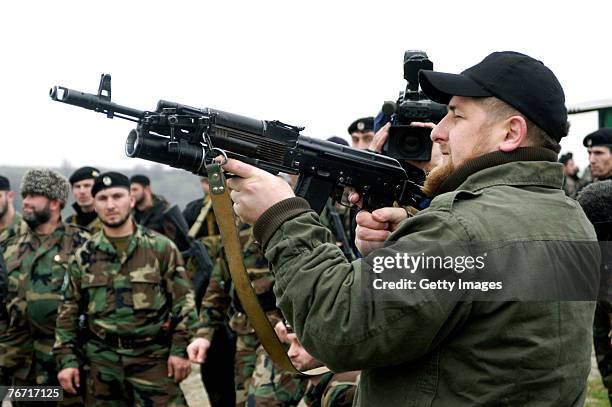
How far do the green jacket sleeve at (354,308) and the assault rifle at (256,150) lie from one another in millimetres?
715

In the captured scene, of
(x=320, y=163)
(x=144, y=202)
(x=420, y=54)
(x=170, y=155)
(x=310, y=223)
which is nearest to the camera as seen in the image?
(x=310, y=223)

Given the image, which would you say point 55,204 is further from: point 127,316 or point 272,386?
point 272,386

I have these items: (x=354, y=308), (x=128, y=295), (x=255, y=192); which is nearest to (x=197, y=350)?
(x=128, y=295)

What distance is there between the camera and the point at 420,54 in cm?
340

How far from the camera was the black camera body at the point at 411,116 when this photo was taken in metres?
3.22

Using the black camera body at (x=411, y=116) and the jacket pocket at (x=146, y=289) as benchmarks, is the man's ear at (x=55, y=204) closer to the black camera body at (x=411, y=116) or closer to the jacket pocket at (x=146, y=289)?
the jacket pocket at (x=146, y=289)

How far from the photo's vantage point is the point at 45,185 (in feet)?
26.0

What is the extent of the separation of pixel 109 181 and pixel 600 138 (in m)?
4.69

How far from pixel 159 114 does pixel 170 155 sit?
16 centimetres

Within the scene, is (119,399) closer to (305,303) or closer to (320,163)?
(320,163)

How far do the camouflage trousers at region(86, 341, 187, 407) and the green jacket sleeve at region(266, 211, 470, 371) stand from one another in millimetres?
4441

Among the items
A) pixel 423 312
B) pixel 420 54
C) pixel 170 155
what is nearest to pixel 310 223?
pixel 423 312

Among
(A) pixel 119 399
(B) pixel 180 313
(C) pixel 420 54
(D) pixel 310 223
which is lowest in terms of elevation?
(A) pixel 119 399

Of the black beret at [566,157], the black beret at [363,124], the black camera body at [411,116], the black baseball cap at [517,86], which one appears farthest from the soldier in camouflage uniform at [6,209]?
the black beret at [566,157]
